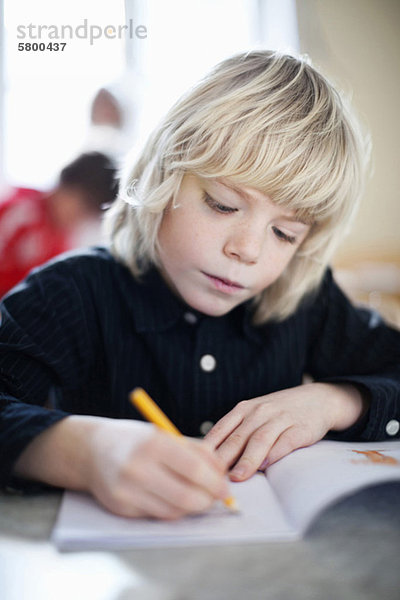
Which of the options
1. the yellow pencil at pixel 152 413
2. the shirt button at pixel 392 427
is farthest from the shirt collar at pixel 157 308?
the yellow pencil at pixel 152 413

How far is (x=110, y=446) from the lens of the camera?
40cm

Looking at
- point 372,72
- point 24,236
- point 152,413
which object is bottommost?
point 24,236

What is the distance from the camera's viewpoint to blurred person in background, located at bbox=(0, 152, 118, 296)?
1248 mm

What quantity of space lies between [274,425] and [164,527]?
0.19 metres

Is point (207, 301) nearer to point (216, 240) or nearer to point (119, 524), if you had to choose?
point (216, 240)

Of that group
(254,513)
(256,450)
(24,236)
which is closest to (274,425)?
(256,450)

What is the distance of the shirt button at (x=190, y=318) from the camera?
0.76 metres

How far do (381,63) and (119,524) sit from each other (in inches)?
Result: 76.3

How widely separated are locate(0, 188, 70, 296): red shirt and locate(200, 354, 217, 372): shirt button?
0.67 meters

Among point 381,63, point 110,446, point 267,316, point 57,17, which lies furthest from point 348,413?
point 381,63

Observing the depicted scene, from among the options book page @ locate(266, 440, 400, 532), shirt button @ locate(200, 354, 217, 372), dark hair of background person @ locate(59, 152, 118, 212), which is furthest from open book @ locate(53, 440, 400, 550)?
dark hair of background person @ locate(59, 152, 118, 212)

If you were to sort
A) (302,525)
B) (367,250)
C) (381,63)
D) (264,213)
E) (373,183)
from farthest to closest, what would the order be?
(367,250) → (373,183) → (381,63) → (264,213) → (302,525)

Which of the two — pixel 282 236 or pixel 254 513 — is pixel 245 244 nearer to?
pixel 282 236

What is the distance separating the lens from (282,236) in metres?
0.66
